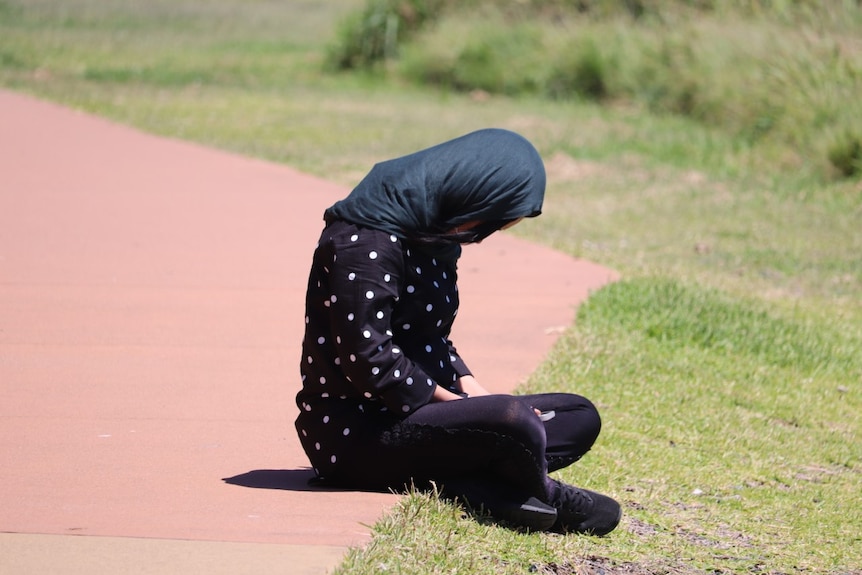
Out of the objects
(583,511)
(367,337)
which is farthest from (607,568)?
(367,337)

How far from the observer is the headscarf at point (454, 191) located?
12.4 feet

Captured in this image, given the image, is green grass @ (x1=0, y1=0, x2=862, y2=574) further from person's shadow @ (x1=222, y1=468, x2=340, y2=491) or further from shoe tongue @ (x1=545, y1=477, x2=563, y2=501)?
person's shadow @ (x1=222, y1=468, x2=340, y2=491)

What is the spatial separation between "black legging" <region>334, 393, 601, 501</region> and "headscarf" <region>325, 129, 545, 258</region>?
519 mm

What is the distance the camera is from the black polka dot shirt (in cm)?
375

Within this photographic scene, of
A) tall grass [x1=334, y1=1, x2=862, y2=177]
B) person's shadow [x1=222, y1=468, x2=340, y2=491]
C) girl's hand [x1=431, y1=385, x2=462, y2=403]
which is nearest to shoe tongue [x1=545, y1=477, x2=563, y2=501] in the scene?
girl's hand [x1=431, y1=385, x2=462, y2=403]

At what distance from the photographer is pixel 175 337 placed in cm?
643

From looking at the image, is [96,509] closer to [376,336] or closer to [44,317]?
[376,336]

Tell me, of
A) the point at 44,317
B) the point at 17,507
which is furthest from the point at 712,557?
the point at 44,317

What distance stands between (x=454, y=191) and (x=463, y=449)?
0.78 metres

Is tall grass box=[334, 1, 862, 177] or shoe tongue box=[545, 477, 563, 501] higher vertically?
tall grass box=[334, 1, 862, 177]

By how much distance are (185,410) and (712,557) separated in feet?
7.24

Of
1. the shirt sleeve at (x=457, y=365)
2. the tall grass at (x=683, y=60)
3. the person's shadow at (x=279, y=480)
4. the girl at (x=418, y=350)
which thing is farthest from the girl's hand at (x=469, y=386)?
the tall grass at (x=683, y=60)

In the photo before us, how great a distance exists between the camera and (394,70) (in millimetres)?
23344

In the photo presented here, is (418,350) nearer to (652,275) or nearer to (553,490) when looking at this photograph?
(553,490)
